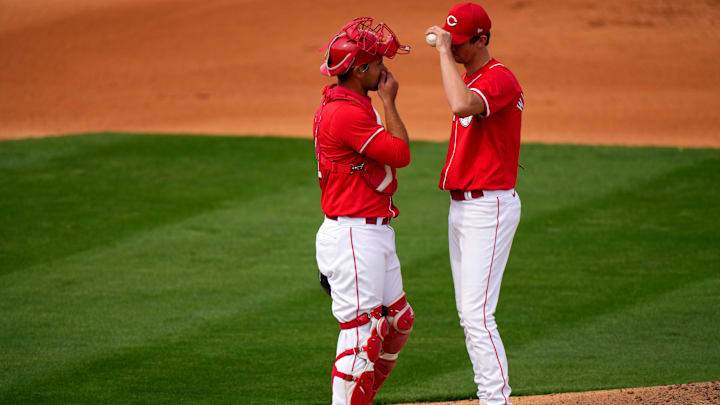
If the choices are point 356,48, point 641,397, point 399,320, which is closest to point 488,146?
point 356,48

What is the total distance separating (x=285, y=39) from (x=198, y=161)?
9528mm

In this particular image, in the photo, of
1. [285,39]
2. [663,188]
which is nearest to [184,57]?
[285,39]

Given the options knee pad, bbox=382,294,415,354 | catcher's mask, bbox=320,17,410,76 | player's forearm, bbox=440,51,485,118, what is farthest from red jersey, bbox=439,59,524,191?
knee pad, bbox=382,294,415,354

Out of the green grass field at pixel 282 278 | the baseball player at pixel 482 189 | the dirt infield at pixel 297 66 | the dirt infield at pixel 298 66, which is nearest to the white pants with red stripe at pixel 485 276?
the baseball player at pixel 482 189

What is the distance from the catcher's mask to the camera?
4.66 m

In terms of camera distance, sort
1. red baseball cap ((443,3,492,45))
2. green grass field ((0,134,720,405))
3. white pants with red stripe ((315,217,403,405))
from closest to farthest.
Result: white pants with red stripe ((315,217,403,405)) → red baseball cap ((443,3,492,45)) → green grass field ((0,134,720,405))

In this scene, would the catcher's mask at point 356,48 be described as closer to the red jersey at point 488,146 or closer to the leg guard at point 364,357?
the red jersey at point 488,146

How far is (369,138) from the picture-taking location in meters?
4.64

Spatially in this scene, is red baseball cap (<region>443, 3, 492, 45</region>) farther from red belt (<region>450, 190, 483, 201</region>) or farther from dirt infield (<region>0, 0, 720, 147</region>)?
dirt infield (<region>0, 0, 720, 147</region>)

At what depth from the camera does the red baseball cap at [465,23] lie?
193 inches

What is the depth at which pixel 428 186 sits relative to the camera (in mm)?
11312

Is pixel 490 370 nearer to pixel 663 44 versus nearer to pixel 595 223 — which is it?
pixel 595 223

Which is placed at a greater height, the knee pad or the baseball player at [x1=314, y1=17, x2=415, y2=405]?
the baseball player at [x1=314, y1=17, x2=415, y2=405]

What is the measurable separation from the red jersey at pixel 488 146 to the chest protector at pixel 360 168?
1.32 ft
